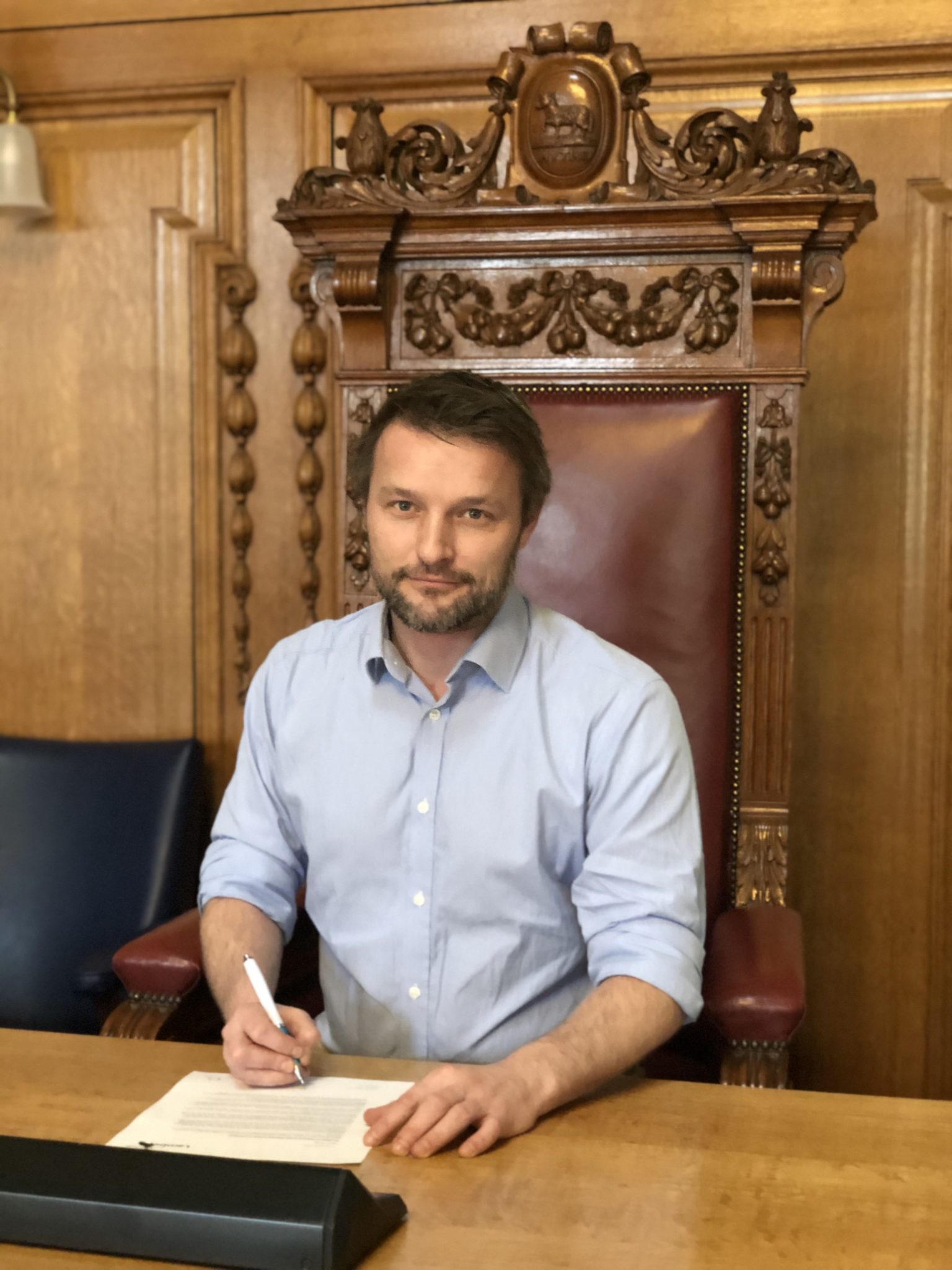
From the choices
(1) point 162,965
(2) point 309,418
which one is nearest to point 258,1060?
(1) point 162,965

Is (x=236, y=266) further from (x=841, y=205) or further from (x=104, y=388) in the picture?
(x=841, y=205)

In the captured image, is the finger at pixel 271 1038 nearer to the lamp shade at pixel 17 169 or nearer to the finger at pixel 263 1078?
the finger at pixel 263 1078

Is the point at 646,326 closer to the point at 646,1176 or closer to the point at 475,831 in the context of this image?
the point at 475,831

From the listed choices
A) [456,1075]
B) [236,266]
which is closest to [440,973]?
[456,1075]

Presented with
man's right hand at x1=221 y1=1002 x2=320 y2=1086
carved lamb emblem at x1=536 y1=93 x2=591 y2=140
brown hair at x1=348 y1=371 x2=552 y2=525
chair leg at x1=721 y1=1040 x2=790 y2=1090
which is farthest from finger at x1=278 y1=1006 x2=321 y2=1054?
carved lamb emblem at x1=536 y1=93 x2=591 y2=140

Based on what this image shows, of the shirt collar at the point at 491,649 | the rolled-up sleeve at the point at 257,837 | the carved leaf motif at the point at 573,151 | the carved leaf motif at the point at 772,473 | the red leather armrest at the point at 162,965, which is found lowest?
the red leather armrest at the point at 162,965

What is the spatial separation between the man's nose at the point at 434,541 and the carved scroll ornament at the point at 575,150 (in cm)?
87

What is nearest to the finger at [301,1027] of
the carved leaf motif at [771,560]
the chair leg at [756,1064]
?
the chair leg at [756,1064]

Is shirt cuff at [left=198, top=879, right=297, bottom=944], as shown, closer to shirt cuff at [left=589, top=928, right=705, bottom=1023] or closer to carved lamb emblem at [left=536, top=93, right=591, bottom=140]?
shirt cuff at [left=589, top=928, right=705, bottom=1023]

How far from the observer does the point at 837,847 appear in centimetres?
276

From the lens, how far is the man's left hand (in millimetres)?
1199

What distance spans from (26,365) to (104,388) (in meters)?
0.19

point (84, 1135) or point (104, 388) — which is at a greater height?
point (104, 388)

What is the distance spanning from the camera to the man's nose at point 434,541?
1.64 m
